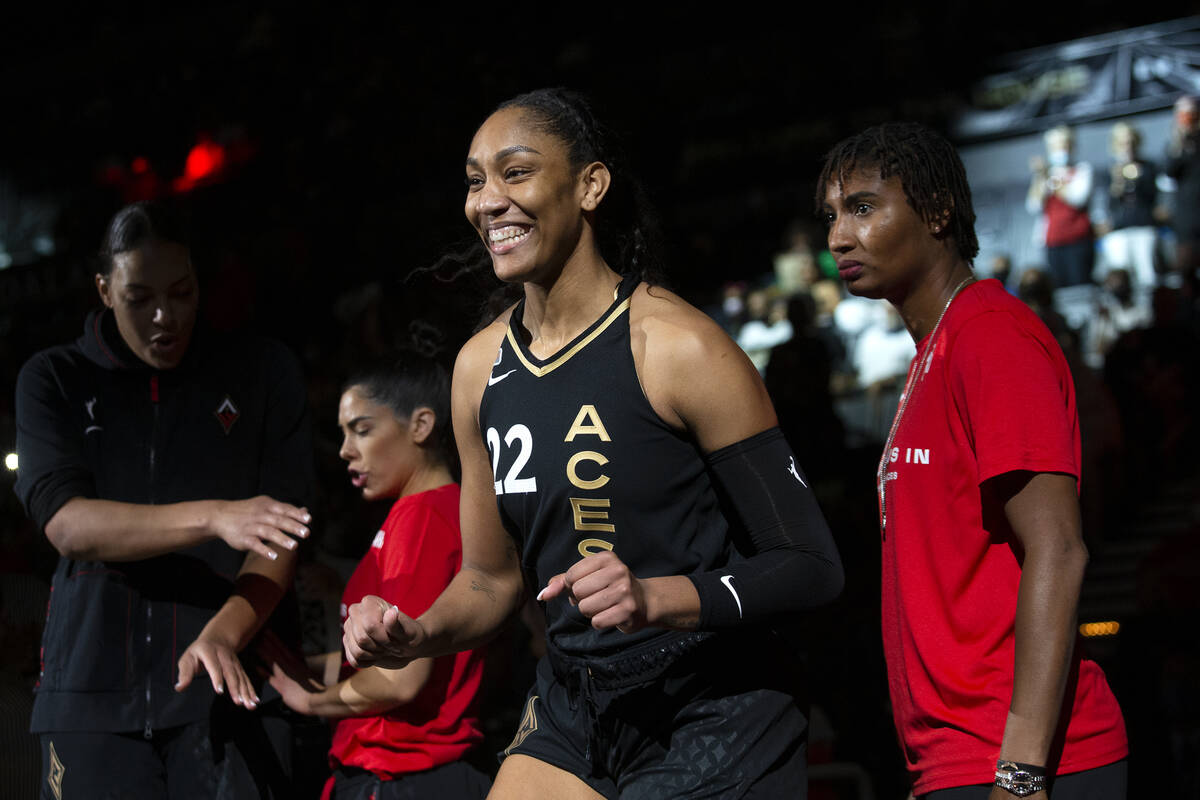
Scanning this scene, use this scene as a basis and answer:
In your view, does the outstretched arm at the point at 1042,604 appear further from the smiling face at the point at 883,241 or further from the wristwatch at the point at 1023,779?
the smiling face at the point at 883,241

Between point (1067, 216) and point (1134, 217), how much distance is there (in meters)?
0.69

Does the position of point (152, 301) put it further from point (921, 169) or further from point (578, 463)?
point (921, 169)

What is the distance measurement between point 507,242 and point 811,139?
1476 centimetres

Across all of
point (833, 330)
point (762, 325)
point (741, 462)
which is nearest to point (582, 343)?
point (741, 462)

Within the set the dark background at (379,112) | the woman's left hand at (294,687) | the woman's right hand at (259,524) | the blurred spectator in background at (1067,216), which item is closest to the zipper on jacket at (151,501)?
the woman's left hand at (294,687)

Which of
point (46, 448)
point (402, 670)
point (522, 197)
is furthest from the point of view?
point (46, 448)

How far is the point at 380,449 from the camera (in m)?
3.43

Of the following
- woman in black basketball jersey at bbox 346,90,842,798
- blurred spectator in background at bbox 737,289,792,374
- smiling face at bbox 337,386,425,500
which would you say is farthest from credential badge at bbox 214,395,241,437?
blurred spectator in background at bbox 737,289,792,374

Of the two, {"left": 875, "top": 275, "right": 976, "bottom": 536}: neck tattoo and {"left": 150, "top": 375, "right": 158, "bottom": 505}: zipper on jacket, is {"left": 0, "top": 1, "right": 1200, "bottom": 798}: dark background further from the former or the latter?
{"left": 875, "top": 275, "right": 976, "bottom": 536}: neck tattoo

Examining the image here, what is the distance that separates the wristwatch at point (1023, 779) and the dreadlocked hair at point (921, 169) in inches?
42.5

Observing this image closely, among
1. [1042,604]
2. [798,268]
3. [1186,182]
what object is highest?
[1186,182]

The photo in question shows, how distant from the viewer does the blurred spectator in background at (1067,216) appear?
12.5 metres

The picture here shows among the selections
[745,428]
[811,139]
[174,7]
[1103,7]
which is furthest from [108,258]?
[174,7]

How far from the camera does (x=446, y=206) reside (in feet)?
40.7
